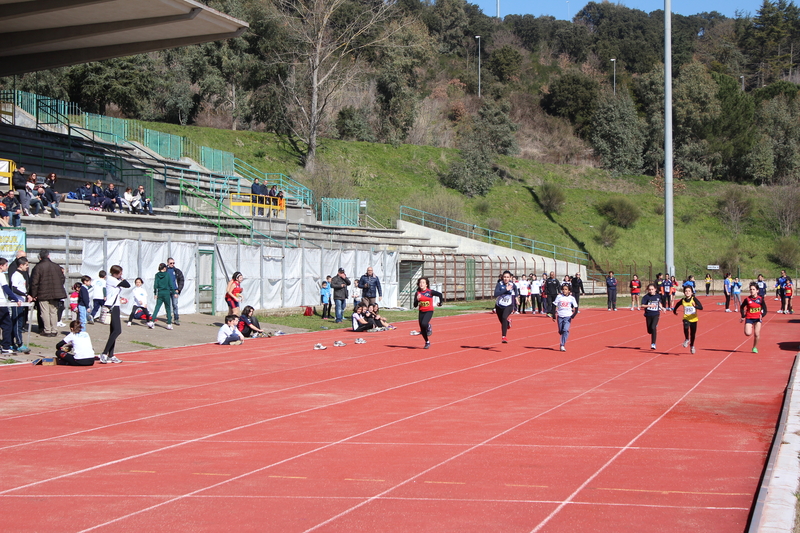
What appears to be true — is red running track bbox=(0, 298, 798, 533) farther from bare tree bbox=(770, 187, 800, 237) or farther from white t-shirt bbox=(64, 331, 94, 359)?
A: bare tree bbox=(770, 187, 800, 237)

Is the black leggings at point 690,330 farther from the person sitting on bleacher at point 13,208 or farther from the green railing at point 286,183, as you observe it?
the green railing at point 286,183

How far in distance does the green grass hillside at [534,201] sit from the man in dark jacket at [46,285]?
3326cm

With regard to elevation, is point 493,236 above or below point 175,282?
above

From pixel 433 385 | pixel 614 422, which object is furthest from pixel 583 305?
pixel 614 422

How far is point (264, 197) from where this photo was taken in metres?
37.7

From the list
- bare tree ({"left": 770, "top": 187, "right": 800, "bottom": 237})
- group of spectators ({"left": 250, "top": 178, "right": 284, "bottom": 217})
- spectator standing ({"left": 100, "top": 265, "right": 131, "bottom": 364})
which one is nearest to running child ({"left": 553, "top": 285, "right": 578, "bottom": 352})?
spectator standing ({"left": 100, "top": 265, "right": 131, "bottom": 364})

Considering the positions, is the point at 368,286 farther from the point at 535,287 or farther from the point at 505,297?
the point at 535,287

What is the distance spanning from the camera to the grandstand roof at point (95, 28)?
2648cm

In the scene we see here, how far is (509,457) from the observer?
8.09m

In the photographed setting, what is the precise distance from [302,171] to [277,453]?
46606 mm

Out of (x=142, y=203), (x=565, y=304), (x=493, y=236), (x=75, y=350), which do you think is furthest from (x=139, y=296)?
(x=493, y=236)

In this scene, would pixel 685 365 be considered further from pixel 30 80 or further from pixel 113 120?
pixel 30 80

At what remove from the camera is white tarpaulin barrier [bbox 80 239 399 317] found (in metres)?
23.5

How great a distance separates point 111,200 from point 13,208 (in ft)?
19.2
